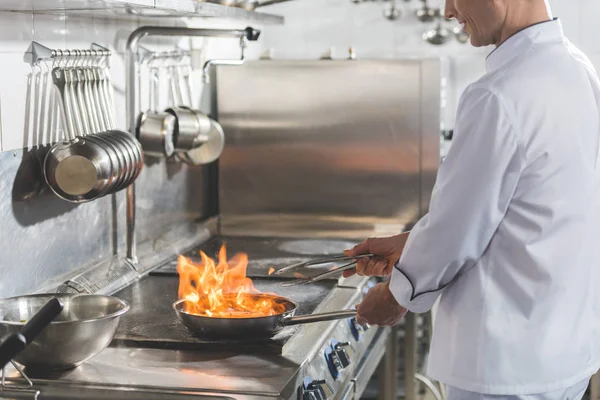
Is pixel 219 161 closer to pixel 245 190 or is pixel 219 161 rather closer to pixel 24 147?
pixel 245 190

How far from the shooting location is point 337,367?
77.6 inches

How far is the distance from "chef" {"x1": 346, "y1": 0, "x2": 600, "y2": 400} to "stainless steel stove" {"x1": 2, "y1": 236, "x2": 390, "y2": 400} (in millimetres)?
277

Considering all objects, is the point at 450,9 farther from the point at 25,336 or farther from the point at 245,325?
the point at 25,336

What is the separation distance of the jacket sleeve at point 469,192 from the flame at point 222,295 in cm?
44

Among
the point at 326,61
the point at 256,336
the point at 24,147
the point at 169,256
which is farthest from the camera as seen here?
the point at 326,61

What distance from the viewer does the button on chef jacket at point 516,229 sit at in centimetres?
153

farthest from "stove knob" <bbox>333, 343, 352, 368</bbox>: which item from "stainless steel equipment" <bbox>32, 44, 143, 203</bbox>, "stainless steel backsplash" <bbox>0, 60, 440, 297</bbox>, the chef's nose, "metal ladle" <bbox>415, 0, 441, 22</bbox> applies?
"metal ladle" <bbox>415, 0, 441, 22</bbox>

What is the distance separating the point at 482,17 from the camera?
1619 millimetres

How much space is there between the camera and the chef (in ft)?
5.02

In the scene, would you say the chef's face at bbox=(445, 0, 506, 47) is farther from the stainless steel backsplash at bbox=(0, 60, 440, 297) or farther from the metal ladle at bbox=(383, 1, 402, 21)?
the metal ladle at bbox=(383, 1, 402, 21)

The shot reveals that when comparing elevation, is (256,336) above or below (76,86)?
below

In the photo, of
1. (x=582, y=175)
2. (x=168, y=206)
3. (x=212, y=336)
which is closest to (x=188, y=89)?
(x=168, y=206)

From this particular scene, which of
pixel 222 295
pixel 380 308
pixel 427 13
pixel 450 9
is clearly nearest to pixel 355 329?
pixel 222 295

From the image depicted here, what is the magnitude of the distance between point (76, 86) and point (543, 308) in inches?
47.8
